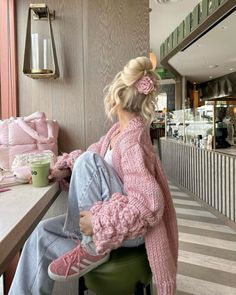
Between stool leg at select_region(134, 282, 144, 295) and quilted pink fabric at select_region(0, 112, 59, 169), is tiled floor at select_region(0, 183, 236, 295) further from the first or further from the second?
quilted pink fabric at select_region(0, 112, 59, 169)

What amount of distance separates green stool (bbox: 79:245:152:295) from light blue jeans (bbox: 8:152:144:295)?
0.05 meters

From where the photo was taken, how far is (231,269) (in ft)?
8.08

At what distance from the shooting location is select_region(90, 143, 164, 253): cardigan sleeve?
954mm

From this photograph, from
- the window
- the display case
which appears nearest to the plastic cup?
the window

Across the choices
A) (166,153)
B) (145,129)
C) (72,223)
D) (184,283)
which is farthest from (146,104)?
(166,153)

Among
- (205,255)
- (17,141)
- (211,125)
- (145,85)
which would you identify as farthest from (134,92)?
(211,125)

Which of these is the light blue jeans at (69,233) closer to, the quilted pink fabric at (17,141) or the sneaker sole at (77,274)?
the sneaker sole at (77,274)

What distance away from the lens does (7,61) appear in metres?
2.01

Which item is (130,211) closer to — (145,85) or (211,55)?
(145,85)

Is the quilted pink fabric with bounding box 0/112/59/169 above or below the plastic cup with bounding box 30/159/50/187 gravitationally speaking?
above

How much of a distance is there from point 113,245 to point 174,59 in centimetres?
738

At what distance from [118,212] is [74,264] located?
0.95 feet

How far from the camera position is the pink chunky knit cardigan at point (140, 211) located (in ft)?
3.15

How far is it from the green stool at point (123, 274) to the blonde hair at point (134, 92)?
57 cm
